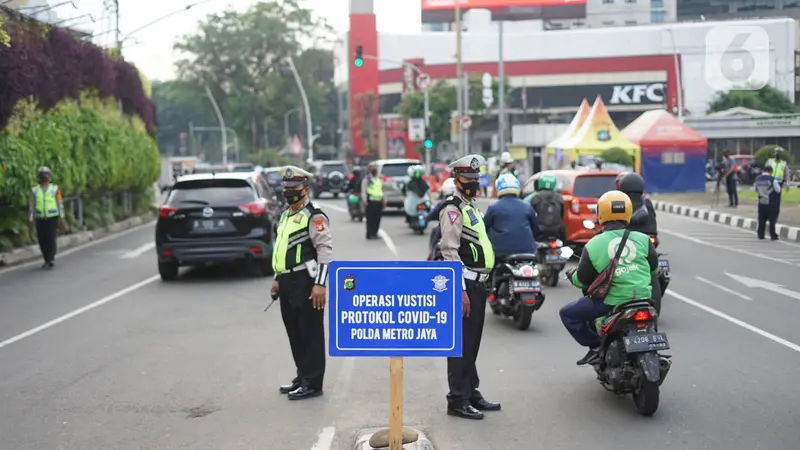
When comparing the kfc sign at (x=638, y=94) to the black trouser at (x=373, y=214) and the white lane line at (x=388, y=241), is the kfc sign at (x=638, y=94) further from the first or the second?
the black trouser at (x=373, y=214)

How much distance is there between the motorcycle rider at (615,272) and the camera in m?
7.23

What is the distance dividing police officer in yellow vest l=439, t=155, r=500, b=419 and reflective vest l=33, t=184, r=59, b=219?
465 inches

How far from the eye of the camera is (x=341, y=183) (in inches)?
1769

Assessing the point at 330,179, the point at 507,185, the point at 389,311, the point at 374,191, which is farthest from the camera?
the point at 330,179

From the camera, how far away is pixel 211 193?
610 inches

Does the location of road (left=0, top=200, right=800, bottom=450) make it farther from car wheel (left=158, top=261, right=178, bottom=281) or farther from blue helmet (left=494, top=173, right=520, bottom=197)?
blue helmet (left=494, top=173, right=520, bottom=197)

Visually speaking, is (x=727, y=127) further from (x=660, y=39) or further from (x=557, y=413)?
(x=557, y=413)

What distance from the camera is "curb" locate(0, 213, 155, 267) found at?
18.9 meters

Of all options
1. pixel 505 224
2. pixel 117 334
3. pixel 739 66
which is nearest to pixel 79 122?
pixel 117 334

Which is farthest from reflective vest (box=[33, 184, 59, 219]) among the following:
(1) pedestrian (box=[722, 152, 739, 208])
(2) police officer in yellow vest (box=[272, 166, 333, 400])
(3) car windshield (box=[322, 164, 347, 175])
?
(3) car windshield (box=[322, 164, 347, 175])

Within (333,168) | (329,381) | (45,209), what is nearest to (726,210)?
(45,209)

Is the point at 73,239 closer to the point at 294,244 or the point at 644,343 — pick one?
the point at 294,244

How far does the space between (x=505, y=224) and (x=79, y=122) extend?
16.4 m

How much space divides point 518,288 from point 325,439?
14.7 feet
